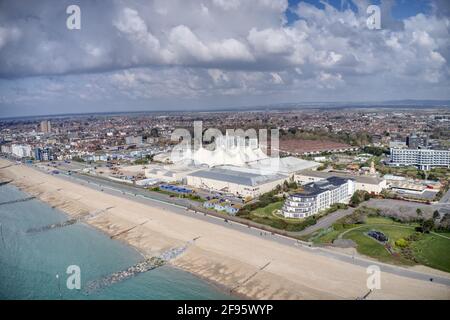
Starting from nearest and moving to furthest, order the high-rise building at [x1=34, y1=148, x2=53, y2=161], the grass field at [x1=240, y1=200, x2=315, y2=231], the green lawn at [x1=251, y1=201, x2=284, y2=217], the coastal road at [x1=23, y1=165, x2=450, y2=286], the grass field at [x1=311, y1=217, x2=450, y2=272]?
the coastal road at [x1=23, y1=165, x2=450, y2=286] < the grass field at [x1=311, y1=217, x2=450, y2=272] < the grass field at [x1=240, y1=200, x2=315, y2=231] < the green lawn at [x1=251, y1=201, x2=284, y2=217] < the high-rise building at [x1=34, y1=148, x2=53, y2=161]

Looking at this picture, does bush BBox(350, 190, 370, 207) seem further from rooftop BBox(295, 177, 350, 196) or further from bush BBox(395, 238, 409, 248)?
bush BBox(395, 238, 409, 248)

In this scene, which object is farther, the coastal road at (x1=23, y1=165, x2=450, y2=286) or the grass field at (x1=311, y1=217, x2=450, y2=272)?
the grass field at (x1=311, y1=217, x2=450, y2=272)

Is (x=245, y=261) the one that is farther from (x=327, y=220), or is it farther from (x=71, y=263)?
(x=71, y=263)

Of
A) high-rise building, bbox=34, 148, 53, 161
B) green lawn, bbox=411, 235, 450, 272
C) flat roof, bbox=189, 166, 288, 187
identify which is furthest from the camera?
high-rise building, bbox=34, 148, 53, 161

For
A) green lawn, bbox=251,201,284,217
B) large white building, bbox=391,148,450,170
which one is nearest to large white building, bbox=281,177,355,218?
green lawn, bbox=251,201,284,217

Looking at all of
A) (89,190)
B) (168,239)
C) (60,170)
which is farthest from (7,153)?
(168,239)
